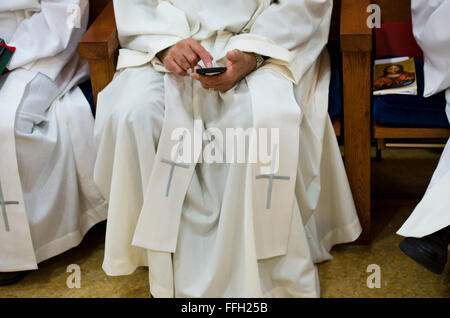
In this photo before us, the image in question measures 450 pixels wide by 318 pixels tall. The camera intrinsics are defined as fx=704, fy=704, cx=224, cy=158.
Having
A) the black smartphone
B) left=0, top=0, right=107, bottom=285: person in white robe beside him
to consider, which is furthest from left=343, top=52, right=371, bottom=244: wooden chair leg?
left=0, top=0, right=107, bottom=285: person in white robe beside him

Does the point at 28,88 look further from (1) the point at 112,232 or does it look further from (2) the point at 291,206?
(2) the point at 291,206

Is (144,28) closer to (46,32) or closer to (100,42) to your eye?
(100,42)

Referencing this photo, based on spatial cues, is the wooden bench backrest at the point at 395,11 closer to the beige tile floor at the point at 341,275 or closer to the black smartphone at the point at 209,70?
the beige tile floor at the point at 341,275

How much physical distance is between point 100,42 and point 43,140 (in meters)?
0.43

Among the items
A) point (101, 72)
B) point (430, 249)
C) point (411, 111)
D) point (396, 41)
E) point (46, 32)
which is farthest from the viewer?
point (396, 41)

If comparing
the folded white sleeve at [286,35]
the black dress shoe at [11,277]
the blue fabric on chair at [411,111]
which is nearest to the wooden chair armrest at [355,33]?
the folded white sleeve at [286,35]

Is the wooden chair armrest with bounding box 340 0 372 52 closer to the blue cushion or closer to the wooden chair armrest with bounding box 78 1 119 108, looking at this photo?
the blue cushion

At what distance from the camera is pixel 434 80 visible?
265cm

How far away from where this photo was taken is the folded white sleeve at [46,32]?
9.37 feet

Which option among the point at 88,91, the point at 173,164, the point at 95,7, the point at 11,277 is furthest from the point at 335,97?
the point at 11,277

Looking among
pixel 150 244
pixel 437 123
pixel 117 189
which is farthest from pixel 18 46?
pixel 437 123

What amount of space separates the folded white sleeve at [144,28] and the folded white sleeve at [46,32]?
24cm

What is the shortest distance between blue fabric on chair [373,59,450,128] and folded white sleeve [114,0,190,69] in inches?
31.8
